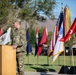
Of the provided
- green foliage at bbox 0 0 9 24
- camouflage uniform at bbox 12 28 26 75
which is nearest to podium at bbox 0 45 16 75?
camouflage uniform at bbox 12 28 26 75

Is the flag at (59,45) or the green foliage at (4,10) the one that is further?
the green foliage at (4,10)

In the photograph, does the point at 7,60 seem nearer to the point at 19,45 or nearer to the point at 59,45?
the point at 19,45

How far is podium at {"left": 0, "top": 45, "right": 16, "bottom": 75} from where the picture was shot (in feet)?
32.9

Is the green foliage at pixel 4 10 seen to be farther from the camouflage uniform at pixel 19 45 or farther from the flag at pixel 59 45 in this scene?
the camouflage uniform at pixel 19 45

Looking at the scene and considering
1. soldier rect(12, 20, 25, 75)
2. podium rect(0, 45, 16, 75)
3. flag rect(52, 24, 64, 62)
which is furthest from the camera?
flag rect(52, 24, 64, 62)

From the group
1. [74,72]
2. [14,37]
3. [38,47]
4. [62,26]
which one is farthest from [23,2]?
[14,37]

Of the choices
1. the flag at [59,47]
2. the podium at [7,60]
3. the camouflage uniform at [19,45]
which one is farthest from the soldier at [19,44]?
the flag at [59,47]

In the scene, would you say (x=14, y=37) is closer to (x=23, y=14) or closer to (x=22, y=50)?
(x=22, y=50)

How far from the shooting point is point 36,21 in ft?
120

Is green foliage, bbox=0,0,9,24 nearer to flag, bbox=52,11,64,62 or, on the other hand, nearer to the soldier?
flag, bbox=52,11,64,62

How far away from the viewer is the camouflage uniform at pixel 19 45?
10953mm

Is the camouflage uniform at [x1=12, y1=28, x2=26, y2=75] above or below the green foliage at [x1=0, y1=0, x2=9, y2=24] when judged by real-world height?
below

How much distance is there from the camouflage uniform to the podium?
0.66 meters

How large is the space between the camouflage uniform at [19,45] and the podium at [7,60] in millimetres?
657
